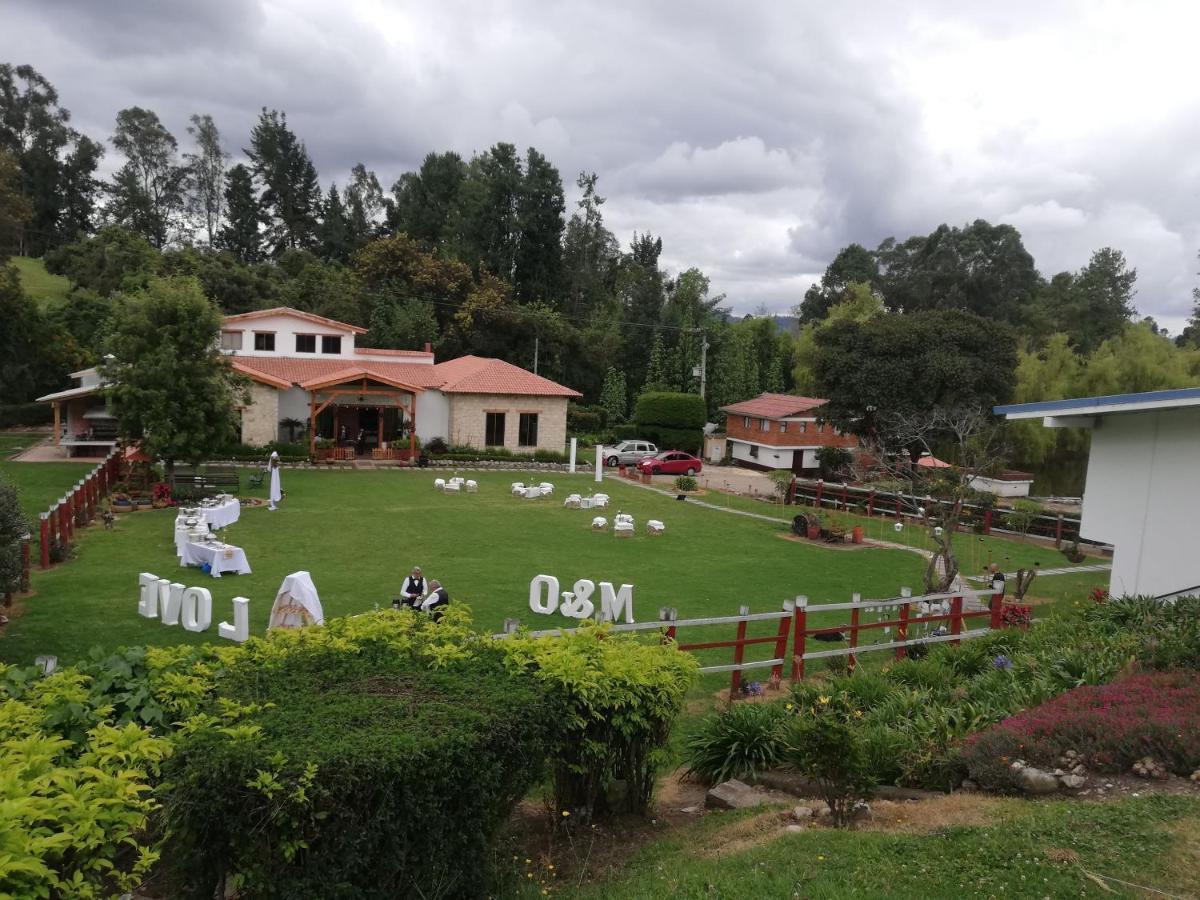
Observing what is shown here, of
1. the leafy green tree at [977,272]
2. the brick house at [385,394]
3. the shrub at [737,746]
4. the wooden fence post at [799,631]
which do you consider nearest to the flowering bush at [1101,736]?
the shrub at [737,746]

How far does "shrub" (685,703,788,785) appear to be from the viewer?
7426 millimetres

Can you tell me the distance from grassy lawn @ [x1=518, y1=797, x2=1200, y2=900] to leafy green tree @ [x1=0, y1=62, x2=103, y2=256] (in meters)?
79.7

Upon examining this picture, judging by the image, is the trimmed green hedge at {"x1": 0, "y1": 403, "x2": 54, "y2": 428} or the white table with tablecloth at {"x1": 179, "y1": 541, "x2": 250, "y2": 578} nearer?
the white table with tablecloth at {"x1": 179, "y1": 541, "x2": 250, "y2": 578}

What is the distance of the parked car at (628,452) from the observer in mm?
39062

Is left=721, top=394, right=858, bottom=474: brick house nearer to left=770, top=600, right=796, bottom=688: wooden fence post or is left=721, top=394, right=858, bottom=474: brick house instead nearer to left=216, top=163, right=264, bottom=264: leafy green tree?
left=770, top=600, right=796, bottom=688: wooden fence post

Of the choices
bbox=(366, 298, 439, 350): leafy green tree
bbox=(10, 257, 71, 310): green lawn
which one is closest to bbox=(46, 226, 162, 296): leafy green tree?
bbox=(10, 257, 71, 310): green lawn

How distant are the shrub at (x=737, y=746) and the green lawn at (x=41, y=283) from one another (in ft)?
177

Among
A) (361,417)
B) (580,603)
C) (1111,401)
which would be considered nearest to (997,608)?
(1111,401)

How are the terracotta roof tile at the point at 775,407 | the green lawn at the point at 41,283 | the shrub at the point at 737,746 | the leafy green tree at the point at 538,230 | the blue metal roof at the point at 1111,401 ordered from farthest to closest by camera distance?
the leafy green tree at the point at 538,230
the green lawn at the point at 41,283
the terracotta roof tile at the point at 775,407
the blue metal roof at the point at 1111,401
the shrub at the point at 737,746

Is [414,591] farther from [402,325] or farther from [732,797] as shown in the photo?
[402,325]

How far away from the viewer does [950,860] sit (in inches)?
192

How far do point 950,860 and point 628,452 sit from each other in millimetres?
35054

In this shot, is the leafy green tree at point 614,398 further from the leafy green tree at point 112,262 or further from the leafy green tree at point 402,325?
the leafy green tree at point 112,262

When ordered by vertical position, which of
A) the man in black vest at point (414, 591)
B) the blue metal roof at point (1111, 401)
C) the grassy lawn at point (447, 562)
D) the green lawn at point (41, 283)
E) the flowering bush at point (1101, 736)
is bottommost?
the grassy lawn at point (447, 562)
